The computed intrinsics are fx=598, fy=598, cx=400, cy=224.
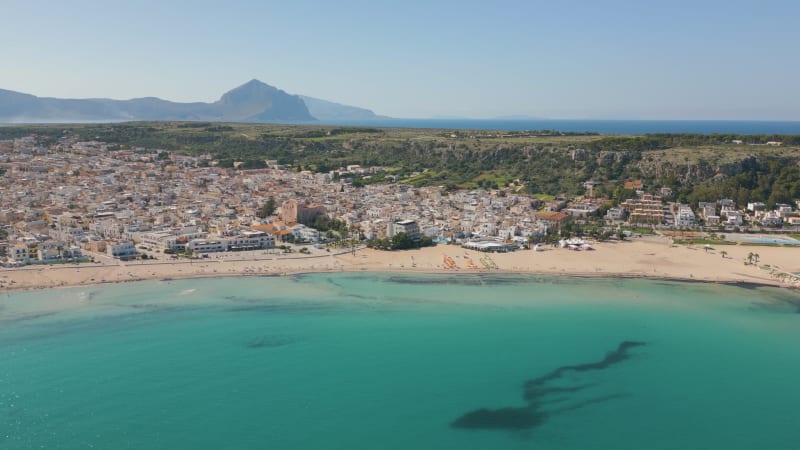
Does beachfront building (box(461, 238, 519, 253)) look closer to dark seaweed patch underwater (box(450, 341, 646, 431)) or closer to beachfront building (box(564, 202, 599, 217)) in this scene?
beachfront building (box(564, 202, 599, 217))

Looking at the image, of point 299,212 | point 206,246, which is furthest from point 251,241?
point 299,212

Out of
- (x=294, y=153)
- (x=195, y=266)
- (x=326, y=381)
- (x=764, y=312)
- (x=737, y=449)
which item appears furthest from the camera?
(x=294, y=153)

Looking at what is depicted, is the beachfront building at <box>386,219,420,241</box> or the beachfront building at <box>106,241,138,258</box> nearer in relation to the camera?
the beachfront building at <box>106,241,138,258</box>

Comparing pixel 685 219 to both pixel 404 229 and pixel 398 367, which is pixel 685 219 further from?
pixel 398 367

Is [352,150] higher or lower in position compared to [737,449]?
higher

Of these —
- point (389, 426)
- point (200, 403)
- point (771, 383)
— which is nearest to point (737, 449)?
point (771, 383)

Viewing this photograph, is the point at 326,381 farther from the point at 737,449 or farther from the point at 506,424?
the point at 737,449

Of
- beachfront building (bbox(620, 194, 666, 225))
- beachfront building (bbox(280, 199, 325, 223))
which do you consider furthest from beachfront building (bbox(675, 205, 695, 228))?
beachfront building (bbox(280, 199, 325, 223))
